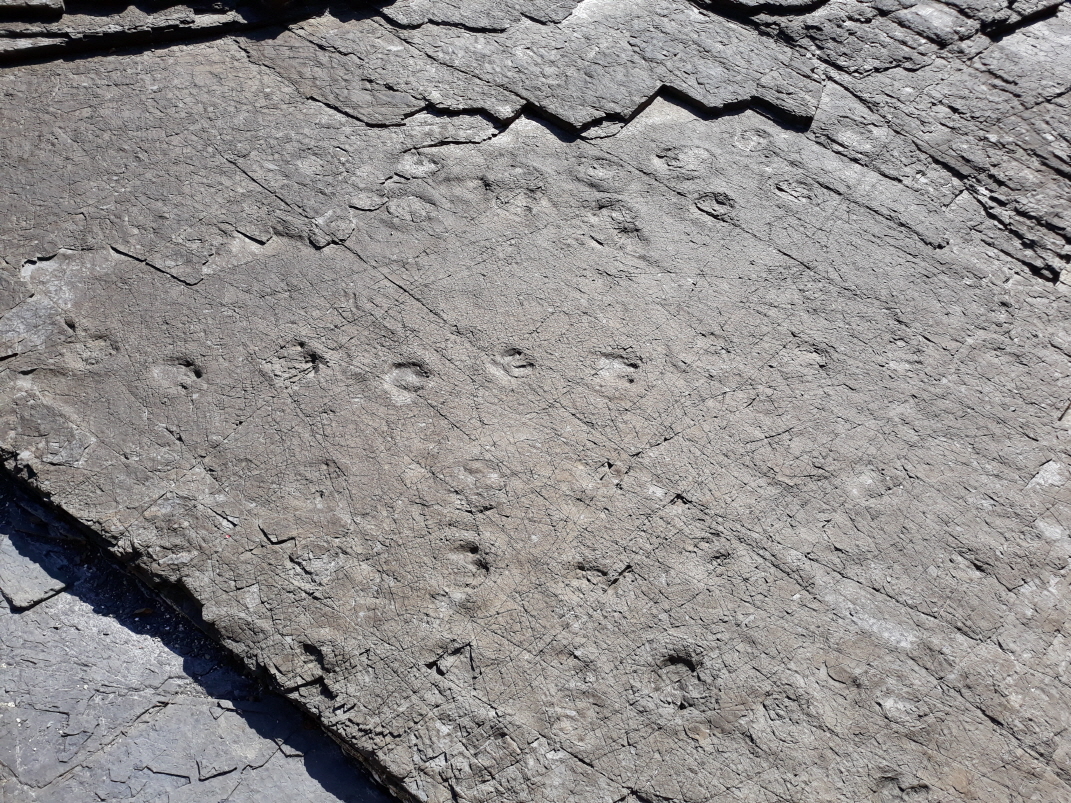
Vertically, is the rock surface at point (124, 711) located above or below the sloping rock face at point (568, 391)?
below

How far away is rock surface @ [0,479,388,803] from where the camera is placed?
186 centimetres

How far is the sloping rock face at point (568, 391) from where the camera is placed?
1.94 m

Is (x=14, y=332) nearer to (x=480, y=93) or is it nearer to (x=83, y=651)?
(x=83, y=651)

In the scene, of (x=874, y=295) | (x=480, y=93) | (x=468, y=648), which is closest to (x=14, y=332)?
(x=468, y=648)

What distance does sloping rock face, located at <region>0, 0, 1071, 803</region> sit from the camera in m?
1.94

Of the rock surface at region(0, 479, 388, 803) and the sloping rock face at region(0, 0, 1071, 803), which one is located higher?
the sloping rock face at region(0, 0, 1071, 803)

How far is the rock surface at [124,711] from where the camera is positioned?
6.10ft

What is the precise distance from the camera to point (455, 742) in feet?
6.10

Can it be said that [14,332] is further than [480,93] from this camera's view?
No

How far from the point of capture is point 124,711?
1953 mm

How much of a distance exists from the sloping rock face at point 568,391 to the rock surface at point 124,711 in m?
0.14

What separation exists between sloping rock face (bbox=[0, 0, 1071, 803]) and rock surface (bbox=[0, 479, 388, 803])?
5.3 inches

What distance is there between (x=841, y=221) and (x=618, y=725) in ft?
6.16

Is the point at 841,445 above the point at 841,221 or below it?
below
